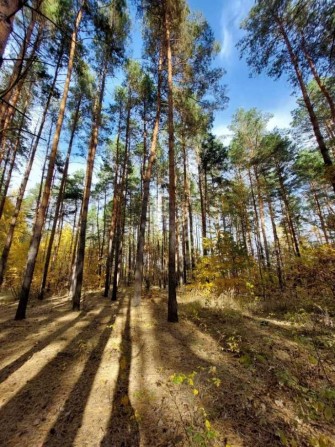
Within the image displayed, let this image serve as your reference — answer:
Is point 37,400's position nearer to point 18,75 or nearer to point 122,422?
point 122,422

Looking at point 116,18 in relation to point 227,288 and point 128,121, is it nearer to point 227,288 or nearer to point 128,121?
point 128,121

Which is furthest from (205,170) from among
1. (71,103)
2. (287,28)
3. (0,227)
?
(0,227)

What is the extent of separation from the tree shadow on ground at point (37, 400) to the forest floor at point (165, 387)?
0.01 meters

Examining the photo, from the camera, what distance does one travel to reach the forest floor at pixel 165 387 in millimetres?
2803

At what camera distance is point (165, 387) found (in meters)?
3.69

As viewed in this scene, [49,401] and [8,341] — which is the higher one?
[8,341]

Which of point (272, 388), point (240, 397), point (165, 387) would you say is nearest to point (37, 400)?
point (165, 387)

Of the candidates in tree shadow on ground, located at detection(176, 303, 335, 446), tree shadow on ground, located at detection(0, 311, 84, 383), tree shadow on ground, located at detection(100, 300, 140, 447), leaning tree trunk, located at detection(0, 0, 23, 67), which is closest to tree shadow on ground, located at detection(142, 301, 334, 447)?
tree shadow on ground, located at detection(176, 303, 335, 446)

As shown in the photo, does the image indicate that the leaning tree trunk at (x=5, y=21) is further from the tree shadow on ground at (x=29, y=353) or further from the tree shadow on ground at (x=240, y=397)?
the tree shadow on ground at (x=29, y=353)

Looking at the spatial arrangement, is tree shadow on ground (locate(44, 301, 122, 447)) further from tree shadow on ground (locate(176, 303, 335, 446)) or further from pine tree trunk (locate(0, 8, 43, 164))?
pine tree trunk (locate(0, 8, 43, 164))

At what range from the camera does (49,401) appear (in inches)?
132

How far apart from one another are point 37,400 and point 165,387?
196cm

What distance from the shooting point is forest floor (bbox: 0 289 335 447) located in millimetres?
2803

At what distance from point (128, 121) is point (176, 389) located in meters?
13.6
